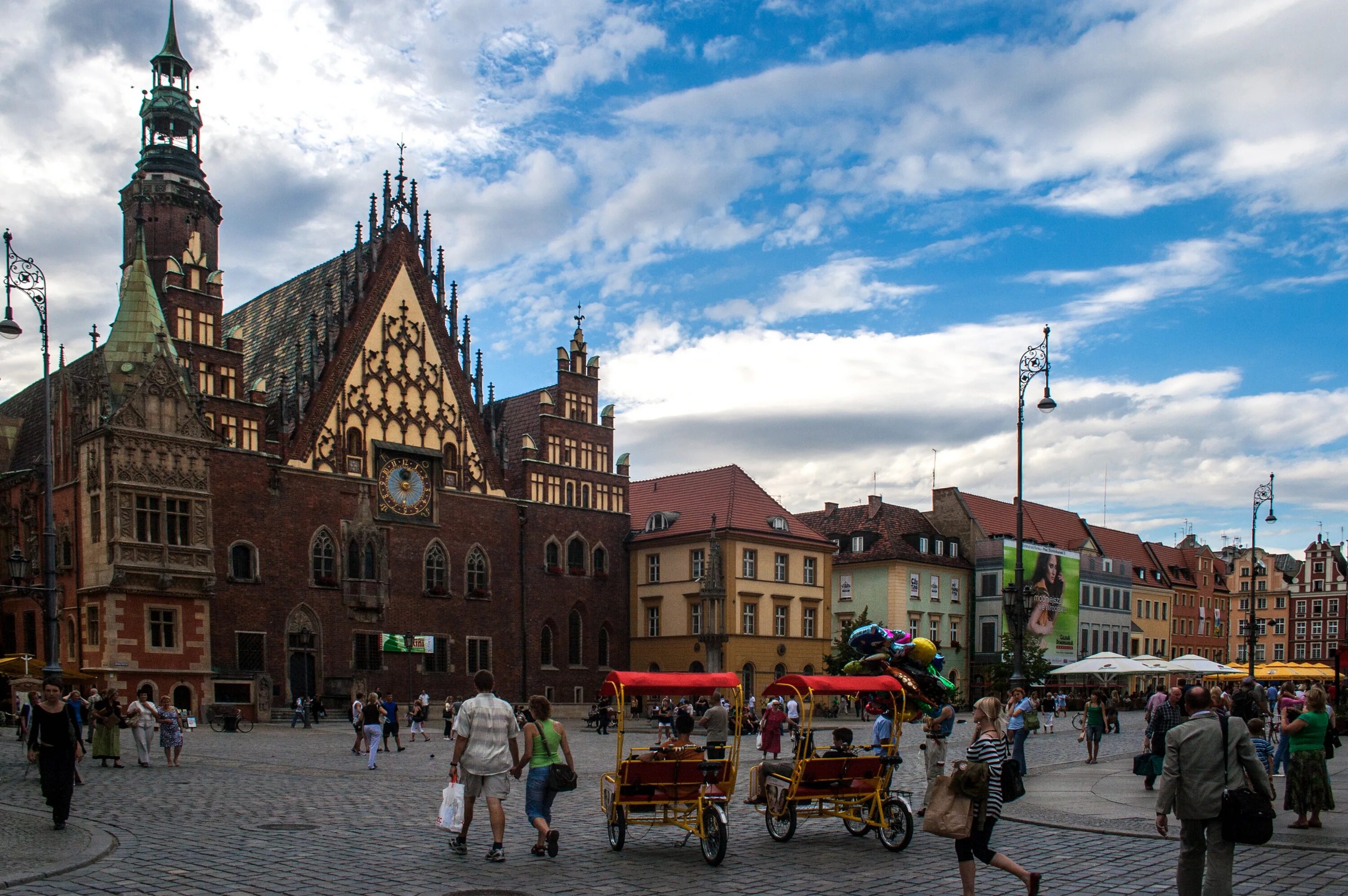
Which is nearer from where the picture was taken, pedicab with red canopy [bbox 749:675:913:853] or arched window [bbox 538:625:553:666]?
pedicab with red canopy [bbox 749:675:913:853]

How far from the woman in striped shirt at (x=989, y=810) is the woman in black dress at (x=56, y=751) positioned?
10.2 meters

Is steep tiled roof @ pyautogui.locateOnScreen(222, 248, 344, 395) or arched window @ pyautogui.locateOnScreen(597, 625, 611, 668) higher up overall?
steep tiled roof @ pyautogui.locateOnScreen(222, 248, 344, 395)

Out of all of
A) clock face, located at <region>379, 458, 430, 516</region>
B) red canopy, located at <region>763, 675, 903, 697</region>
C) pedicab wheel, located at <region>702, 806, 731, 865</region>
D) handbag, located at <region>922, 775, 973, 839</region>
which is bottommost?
pedicab wheel, located at <region>702, 806, 731, 865</region>

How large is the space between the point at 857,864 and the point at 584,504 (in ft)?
159

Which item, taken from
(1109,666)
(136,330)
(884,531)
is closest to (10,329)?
(136,330)

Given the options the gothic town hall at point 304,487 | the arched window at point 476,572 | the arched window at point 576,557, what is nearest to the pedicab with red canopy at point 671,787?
the gothic town hall at point 304,487

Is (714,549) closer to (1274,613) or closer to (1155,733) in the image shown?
(1155,733)

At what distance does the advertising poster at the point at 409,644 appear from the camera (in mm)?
51656

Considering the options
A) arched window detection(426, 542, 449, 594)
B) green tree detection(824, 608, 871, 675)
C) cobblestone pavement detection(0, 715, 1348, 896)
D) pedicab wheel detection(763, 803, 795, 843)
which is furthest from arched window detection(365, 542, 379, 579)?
pedicab wheel detection(763, 803, 795, 843)

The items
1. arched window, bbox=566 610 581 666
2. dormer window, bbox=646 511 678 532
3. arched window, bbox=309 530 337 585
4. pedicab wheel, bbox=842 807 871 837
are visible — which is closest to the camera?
pedicab wheel, bbox=842 807 871 837

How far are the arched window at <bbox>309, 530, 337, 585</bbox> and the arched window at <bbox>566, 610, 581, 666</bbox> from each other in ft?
43.6

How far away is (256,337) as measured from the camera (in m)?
57.9

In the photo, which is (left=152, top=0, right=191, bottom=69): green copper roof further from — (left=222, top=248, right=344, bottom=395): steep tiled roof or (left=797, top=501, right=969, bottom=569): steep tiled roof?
(left=797, top=501, right=969, bottom=569): steep tiled roof

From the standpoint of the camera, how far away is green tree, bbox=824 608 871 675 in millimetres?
62750
